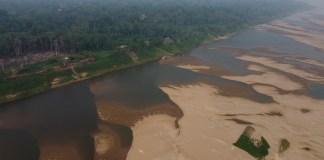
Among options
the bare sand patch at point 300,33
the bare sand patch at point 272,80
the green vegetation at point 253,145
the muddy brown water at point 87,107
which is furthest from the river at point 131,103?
the bare sand patch at point 300,33

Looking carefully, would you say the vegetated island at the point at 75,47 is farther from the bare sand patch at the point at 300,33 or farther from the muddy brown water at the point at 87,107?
the bare sand patch at the point at 300,33

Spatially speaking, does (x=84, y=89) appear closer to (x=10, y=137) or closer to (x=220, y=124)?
(x=10, y=137)

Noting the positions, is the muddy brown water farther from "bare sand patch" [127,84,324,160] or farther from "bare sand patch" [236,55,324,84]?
"bare sand patch" [236,55,324,84]

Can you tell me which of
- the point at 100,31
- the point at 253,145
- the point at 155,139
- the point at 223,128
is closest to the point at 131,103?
the point at 155,139

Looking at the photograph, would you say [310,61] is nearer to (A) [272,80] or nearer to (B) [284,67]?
(B) [284,67]

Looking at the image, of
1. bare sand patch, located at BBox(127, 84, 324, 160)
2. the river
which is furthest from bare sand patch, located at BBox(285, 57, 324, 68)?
bare sand patch, located at BBox(127, 84, 324, 160)
